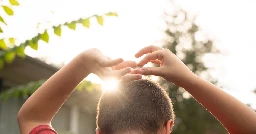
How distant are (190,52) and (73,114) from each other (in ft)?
60.3

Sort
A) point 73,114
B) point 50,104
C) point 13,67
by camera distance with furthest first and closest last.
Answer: point 73,114 < point 13,67 < point 50,104

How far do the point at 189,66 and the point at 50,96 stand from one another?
102ft

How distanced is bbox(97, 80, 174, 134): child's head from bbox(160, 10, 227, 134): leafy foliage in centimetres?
2805

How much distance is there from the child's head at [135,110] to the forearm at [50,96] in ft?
0.94

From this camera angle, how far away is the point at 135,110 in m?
1.86

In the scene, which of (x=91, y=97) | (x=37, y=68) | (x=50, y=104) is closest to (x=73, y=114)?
(x=91, y=97)

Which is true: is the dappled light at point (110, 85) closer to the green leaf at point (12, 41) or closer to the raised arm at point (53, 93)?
the raised arm at point (53, 93)

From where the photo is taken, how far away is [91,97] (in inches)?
591

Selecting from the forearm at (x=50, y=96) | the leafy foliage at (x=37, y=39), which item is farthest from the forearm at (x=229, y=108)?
the leafy foliage at (x=37, y=39)

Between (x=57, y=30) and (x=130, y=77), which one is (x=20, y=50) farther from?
(x=130, y=77)

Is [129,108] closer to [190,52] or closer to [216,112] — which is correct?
[216,112]

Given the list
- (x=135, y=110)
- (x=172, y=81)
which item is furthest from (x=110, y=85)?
(x=172, y=81)

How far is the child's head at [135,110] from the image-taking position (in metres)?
1.84

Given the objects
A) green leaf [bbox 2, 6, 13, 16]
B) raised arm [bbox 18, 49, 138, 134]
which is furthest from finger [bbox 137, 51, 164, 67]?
green leaf [bbox 2, 6, 13, 16]
